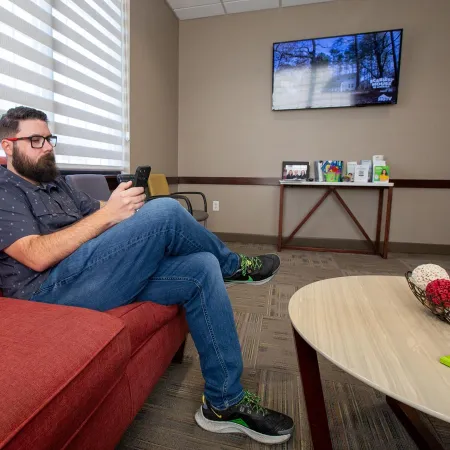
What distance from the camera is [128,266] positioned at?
80 centimetres

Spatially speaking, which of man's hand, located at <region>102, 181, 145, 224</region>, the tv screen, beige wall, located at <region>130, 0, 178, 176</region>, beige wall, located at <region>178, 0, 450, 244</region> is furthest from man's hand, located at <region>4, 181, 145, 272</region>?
the tv screen

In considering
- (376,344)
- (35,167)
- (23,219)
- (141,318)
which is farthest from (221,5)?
(376,344)

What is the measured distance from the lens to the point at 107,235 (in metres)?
0.84

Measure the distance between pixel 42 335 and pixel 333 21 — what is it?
346 centimetres

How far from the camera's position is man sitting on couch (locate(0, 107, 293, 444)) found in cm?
80

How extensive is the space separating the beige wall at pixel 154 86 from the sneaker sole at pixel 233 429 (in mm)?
2025

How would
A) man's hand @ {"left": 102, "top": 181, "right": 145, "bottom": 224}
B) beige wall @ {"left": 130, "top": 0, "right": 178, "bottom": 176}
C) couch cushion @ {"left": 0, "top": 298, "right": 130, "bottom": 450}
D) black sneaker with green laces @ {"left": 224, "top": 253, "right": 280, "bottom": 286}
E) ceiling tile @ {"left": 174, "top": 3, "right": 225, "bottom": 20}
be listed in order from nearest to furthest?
couch cushion @ {"left": 0, "top": 298, "right": 130, "bottom": 450} → man's hand @ {"left": 102, "top": 181, "right": 145, "bottom": 224} → black sneaker with green laces @ {"left": 224, "top": 253, "right": 280, "bottom": 286} → beige wall @ {"left": 130, "top": 0, "right": 178, "bottom": 176} → ceiling tile @ {"left": 174, "top": 3, "right": 225, "bottom": 20}

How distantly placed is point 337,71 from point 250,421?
3034 mm

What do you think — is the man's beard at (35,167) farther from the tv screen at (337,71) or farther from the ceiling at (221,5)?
the ceiling at (221,5)

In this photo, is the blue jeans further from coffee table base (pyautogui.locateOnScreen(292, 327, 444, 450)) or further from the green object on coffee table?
the green object on coffee table

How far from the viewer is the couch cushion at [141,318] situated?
76 centimetres

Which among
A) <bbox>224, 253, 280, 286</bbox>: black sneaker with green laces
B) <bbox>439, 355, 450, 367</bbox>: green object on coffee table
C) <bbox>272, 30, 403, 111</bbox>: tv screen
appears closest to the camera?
<bbox>439, 355, 450, 367</bbox>: green object on coffee table

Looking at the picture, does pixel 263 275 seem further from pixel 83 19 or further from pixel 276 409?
pixel 83 19

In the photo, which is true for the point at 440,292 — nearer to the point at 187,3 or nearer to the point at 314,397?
the point at 314,397
